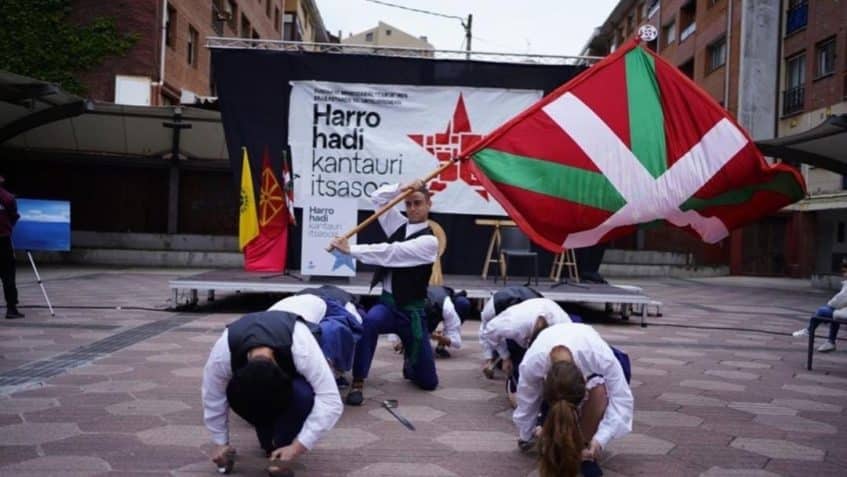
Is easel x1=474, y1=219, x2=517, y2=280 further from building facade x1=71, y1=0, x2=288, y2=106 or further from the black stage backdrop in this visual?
building facade x1=71, y1=0, x2=288, y2=106

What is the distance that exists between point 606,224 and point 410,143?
7028 millimetres

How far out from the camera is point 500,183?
506cm

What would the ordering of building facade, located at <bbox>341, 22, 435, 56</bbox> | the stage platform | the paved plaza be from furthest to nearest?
building facade, located at <bbox>341, 22, 435, 56</bbox> < the stage platform < the paved plaza

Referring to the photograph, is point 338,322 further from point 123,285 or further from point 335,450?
point 123,285

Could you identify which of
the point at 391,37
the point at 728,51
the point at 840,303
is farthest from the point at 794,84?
the point at 391,37

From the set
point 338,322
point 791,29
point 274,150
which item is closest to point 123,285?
point 274,150

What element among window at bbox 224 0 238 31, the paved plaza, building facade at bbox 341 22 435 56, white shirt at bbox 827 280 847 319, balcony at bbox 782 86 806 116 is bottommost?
the paved plaza

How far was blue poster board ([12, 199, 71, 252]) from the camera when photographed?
28.9 feet

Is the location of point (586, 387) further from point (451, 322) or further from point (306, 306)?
point (451, 322)

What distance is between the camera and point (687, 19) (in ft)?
99.1

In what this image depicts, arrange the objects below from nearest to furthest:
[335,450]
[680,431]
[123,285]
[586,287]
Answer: [335,450] → [680,431] → [586,287] → [123,285]

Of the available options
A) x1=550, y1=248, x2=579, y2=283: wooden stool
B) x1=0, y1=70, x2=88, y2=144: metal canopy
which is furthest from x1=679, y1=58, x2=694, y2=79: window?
x1=0, y1=70, x2=88, y2=144: metal canopy

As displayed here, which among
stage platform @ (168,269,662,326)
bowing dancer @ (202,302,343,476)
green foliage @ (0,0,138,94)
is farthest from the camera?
green foliage @ (0,0,138,94)

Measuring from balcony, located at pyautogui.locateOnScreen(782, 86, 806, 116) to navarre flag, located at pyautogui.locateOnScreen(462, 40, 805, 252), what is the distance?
19931mm
